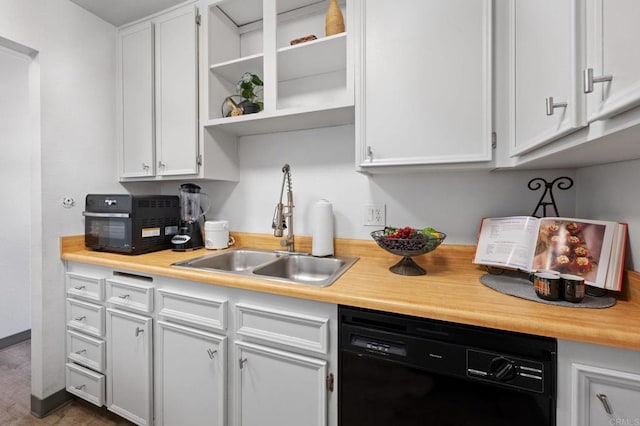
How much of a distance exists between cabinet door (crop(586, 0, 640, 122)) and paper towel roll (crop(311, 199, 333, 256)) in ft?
3.59

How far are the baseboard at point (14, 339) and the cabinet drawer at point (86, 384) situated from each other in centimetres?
122

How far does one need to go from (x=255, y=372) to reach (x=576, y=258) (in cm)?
127

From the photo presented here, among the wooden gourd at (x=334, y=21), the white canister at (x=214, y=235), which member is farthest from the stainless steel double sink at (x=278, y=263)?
the wooden gourd at (x=334, y=21)

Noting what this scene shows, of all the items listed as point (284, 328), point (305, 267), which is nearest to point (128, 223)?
point (305, 267)

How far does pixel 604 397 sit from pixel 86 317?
2250 millimetres

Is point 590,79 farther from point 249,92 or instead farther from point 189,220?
point 189,220

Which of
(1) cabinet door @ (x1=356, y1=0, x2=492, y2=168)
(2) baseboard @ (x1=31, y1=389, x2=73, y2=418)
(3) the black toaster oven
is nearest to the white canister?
(3) the black toaster oven

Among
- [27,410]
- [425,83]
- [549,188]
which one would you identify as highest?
[425,83]

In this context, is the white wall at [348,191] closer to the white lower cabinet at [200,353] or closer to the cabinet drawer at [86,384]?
the white lower cabinet at [200,353]

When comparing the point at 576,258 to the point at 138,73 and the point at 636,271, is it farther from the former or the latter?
the point at 138,73

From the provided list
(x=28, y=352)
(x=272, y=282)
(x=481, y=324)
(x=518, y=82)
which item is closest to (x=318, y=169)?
(x=272, y=282)

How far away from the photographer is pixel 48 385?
5.11 ft

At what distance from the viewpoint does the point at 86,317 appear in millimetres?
1529

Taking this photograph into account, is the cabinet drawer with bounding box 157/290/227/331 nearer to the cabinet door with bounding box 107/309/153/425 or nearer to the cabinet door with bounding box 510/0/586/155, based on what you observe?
the cabinet door with bounding box 107/309/153/425
